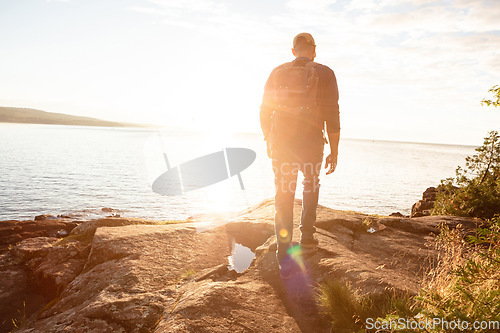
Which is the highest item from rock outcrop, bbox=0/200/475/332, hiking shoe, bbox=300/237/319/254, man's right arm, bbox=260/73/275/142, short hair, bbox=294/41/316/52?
short hair, bbox=294/41/316/52

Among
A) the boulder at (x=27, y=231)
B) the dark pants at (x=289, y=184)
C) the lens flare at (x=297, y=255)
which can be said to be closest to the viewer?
the dark pants at (x=289, y=184)

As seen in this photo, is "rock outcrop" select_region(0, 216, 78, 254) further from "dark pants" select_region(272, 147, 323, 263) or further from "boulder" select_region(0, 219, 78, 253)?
"dark pants" select_region(272, 147, 323, 263)

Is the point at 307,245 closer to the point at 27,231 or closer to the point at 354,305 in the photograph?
the point at 354,305

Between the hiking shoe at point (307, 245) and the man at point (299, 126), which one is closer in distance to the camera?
the man at point (299, 126)

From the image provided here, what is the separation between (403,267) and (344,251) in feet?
3.63

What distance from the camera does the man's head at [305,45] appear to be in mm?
4449

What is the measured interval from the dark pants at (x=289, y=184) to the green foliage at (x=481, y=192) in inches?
350

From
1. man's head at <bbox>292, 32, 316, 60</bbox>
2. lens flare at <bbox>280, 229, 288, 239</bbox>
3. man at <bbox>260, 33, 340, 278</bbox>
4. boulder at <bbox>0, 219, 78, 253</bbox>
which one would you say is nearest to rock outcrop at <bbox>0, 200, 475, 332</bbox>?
lens flare at <bbox>280, 229, 288, 239</bbox>

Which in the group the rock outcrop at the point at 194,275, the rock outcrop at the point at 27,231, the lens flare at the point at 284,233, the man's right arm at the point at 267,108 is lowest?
the rock outcrop at the point at 27,231

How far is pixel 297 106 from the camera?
4336 mm

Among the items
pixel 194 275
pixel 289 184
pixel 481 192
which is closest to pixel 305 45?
pixel 289 184

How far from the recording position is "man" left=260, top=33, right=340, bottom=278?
14.2 feet

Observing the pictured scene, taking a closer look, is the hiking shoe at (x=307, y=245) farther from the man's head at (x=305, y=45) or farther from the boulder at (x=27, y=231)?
the boulder at (x=27, y=231)

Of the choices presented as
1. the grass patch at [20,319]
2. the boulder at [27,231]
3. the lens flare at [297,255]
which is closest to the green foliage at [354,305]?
the lens flare at [297,255]
